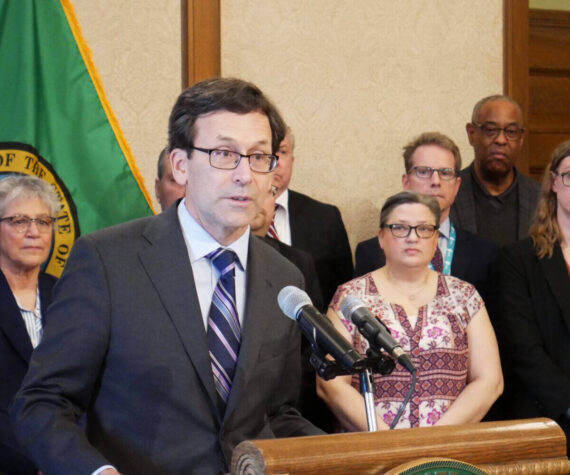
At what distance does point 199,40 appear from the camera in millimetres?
4363

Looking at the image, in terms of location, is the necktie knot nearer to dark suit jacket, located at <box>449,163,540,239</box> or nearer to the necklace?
the necklace

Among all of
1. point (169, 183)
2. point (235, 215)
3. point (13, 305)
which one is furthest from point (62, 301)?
point (169, 183)

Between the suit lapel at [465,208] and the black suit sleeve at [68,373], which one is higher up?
the suit lapel at [465,208]

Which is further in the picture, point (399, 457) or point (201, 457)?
point (201, 457)

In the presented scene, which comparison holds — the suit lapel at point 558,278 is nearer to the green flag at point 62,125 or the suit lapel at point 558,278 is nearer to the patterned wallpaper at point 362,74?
the patterned wallpaper at point 362,74

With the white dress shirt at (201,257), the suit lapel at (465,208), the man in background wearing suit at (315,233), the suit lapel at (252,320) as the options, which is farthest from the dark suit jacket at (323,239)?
the white dress shirt at (201,257)

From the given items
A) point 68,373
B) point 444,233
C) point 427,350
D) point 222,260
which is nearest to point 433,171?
point 444,233

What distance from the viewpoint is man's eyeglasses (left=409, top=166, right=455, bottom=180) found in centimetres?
400

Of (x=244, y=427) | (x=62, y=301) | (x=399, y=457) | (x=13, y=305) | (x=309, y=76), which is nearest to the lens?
(x=399, y=457)

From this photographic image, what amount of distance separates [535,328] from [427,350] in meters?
0.56

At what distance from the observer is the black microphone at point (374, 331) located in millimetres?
1521

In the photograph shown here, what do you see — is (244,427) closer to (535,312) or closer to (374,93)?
(535,312)

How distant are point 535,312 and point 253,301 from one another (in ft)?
6.54

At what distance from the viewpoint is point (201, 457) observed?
1.84 meters
